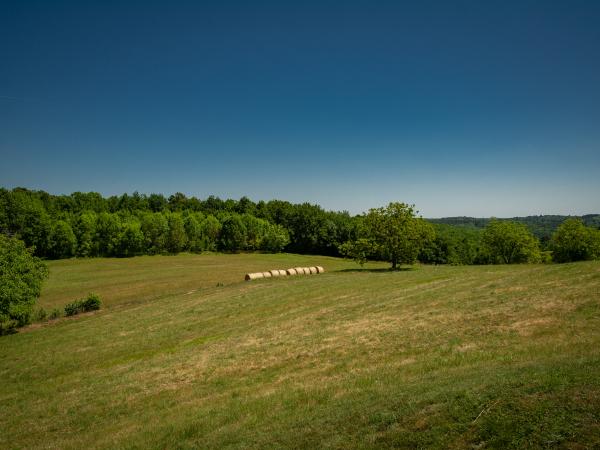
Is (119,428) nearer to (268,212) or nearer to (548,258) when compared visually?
(548,258)

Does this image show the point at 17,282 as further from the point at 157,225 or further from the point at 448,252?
the point at 448,252

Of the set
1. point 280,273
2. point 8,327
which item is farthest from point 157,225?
point 8,327

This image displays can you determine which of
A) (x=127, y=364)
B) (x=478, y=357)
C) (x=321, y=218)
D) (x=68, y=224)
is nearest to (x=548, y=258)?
(x=321, y=218)

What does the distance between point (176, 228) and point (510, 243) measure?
270ft

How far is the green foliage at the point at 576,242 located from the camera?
65.3 m

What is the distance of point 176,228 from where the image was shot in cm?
10112

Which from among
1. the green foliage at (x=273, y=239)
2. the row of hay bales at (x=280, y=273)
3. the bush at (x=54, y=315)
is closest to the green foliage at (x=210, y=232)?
the green foliage at (x=273, y=239)

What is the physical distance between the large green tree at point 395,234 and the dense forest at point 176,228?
17409mm

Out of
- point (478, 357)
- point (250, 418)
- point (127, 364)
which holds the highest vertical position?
point (478, 357)

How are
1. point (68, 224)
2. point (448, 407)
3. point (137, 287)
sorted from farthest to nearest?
1. point (68, 224)
2. point (137, 287)
3. point (448, 407)

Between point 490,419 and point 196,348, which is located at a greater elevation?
point 490,419

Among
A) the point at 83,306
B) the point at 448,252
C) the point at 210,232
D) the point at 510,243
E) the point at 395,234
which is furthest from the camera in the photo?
the point at 448,252

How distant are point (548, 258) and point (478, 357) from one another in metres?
82.7

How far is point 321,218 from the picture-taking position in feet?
404
